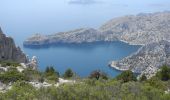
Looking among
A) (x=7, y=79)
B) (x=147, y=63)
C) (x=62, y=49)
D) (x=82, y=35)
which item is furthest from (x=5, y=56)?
(x=82, y=35)

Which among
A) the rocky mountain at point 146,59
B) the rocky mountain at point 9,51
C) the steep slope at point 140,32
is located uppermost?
the rocky mountain at point 9,51

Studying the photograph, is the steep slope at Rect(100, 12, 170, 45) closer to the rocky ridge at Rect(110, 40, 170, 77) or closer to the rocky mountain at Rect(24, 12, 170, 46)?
the rocky mountain at Rect(24, 12, 170, 46)

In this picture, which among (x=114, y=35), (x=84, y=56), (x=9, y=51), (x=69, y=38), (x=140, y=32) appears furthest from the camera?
(x=140, y=32)

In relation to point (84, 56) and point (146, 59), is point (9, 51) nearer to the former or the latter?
point (146, 59)

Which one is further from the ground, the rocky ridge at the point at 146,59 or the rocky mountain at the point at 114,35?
the rocky ridge at the point at 146,59

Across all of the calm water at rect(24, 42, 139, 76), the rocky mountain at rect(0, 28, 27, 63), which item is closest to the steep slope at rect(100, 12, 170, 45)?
the calm water at rect(24, 42, 139, 76)

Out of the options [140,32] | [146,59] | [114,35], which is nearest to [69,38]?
[114,35]

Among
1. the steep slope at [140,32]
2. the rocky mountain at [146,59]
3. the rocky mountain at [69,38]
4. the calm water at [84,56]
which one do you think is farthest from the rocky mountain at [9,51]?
the steep slope at [140,32]

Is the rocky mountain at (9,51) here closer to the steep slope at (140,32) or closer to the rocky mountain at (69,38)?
the rocky mountain at (69,38)
